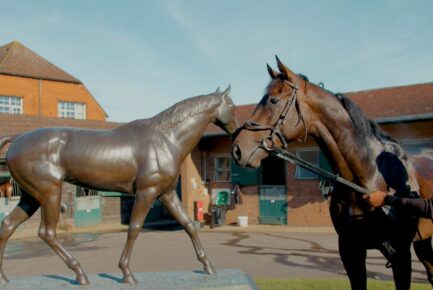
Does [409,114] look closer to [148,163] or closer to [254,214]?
[254,214]

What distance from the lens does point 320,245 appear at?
40.6 feet

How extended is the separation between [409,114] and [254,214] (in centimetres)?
723

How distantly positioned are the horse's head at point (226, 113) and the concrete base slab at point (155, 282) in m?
1.44

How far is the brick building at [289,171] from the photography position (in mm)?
14992

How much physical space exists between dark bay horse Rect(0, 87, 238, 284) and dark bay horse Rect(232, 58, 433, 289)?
3.66 feet

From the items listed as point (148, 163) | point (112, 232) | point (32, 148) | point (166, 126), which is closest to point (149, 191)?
point (148, 163)

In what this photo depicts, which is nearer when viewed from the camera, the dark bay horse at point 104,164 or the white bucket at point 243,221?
the dark bay horse at point 104,164

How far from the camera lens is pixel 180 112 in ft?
14.3

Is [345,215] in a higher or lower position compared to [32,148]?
lower

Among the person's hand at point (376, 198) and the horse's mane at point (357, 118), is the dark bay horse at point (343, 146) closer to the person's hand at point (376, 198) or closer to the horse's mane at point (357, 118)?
the horse's mane at point (357, 118)

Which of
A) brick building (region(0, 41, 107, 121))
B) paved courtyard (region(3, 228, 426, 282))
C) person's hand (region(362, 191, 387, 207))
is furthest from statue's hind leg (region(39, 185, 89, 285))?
brick building (region(0, 41, 107, 121))

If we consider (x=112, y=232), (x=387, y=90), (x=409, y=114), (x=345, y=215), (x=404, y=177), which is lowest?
(x=112, y=232)

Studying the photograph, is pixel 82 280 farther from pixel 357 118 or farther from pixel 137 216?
pixel 357 118

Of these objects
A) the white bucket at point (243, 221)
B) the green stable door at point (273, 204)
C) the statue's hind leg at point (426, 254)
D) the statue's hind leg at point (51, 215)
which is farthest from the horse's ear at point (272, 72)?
the white bucket at point (243, 221)
